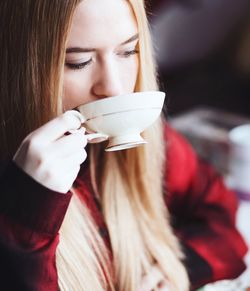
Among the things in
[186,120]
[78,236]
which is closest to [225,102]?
[186,120]

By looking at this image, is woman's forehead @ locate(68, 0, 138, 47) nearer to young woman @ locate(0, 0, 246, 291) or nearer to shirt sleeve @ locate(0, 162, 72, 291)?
young woman @ locate(0, 0, 246, 291)

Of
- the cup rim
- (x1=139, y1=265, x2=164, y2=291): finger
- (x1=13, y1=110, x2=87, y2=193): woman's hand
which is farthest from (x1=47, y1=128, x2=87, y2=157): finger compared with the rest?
the cup rim

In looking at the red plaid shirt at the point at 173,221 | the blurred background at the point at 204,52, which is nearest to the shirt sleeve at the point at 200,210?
the red plaid shirt at the point at 173,221

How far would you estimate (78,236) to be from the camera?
2.86 ft

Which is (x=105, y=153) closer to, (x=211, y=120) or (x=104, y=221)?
(x=104, y=221)

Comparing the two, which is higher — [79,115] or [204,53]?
[79,115]

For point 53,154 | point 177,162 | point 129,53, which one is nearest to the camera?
point 53,154

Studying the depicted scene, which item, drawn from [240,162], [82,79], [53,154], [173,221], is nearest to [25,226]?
[53,154]

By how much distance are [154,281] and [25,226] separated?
327 millimetres

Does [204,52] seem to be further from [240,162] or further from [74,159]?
[74,159]

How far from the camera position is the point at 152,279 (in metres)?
0.92

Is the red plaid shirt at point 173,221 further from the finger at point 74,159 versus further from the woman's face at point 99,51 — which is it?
the woman's face at point 99,51

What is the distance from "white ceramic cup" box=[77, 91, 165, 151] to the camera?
27.8 inches

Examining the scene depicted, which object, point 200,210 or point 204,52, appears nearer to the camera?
point 200,210
